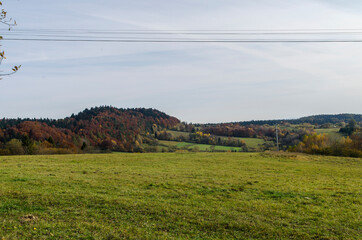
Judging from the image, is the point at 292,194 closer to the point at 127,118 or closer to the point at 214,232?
the point at 214,232

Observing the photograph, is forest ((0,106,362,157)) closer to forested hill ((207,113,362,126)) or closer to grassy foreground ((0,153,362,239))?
forested hill ((207,113,362,126))

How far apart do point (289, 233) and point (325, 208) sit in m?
4.35

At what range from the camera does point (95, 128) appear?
12044 centimetres

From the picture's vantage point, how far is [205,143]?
107250mm

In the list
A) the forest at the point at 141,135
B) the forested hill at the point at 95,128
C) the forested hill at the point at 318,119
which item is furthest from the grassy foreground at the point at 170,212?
the forested hill at the point at 318,119

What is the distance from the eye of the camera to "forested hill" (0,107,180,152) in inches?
3558

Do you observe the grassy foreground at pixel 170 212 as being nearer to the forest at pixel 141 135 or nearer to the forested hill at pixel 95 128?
the forest at pixel 141 135

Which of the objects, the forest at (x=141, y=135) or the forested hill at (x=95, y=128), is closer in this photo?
the forest at (x=141, y=135)

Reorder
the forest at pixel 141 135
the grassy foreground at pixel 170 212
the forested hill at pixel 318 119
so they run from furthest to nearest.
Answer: the forested hill at pixel 318 119 → the forest at pixel 141 135 → the grassy foreground at pixel 170 212

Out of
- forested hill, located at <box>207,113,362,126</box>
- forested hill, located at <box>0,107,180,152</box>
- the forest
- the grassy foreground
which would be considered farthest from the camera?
forested hill, located at <box>207,113,362,126</box>

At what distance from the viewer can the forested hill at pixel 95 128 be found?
297 ft

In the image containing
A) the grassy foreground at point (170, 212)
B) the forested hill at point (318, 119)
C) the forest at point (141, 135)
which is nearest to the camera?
the grassy foreground at point (170, 212)

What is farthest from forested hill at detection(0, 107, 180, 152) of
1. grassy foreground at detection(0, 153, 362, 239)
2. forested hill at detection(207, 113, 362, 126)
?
grassy foreground at detection(0, 153, 362, 239)

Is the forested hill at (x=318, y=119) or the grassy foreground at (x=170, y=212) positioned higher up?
the forested hill at (x=318, y=119)
